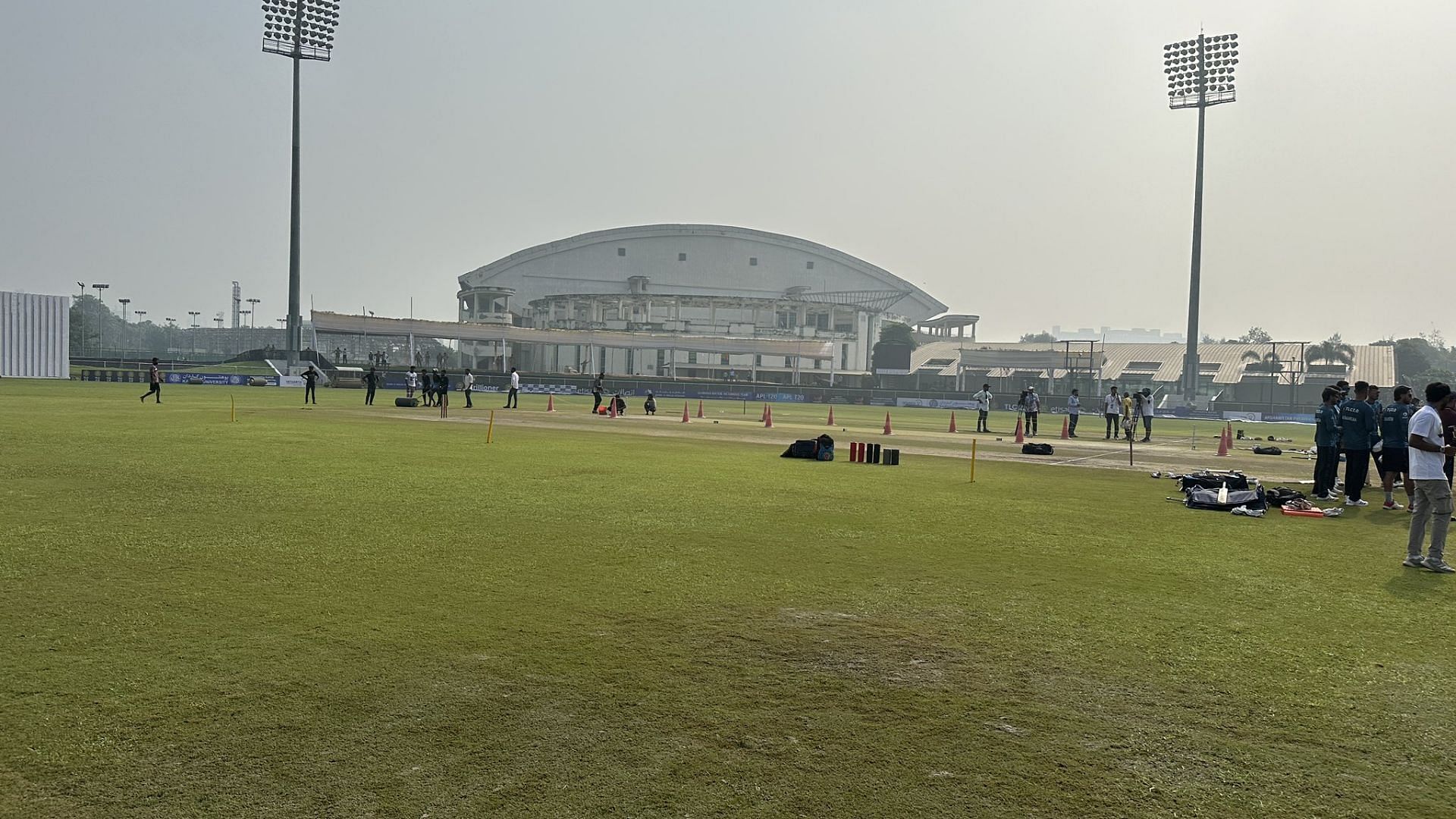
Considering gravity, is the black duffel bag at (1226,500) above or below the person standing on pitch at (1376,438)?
below

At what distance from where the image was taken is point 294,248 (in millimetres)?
77625

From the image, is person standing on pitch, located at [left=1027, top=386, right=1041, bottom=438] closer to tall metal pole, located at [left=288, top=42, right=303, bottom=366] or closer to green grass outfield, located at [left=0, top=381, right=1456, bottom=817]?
green grass outfield, located at [left=0, top=381, right=1456, bottom=817]

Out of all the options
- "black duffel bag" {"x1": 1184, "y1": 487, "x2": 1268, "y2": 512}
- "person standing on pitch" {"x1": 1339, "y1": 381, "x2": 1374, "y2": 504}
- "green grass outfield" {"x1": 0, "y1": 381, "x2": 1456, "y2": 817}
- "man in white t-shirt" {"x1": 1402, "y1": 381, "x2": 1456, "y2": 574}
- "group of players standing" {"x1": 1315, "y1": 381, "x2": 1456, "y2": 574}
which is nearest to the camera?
"green grass outfield" {"x1": 0, "y1": 381, "x2": 1456, "y2": 817}

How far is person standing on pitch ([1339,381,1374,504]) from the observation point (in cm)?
1692

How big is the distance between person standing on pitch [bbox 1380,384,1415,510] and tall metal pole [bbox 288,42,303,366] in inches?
2954

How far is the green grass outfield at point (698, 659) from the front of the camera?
4.93m

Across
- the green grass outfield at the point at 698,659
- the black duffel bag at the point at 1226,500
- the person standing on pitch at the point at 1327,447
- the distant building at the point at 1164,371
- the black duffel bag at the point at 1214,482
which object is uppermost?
the distant building at the point at 1164,371

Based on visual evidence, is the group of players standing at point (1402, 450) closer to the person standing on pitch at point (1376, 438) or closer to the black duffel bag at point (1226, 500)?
the person standing on pitch at point (1376, 438)

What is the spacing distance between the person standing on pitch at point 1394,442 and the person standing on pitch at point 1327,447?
3.38ft

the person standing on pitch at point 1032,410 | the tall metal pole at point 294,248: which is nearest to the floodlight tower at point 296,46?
the tall metal pole at point 294,248

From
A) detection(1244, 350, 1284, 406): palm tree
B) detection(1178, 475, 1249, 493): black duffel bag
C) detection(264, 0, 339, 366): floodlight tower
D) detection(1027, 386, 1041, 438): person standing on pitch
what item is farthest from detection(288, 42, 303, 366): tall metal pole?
detection(1244, 350, 1284, 406): palm tree

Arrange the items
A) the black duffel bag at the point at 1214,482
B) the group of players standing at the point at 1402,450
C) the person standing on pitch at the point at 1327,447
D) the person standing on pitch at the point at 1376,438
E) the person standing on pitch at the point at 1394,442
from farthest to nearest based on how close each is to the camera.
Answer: the person standing on pitch at the point at 1327,447
the person standing on pitch at the point at 1376,438
the black duffel bag at the point at 1214,482
the person standing on pitch at the point at 1394,442
the group of players standing at the point at 1402,450

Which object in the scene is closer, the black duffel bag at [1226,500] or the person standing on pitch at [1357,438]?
the black duffel bag at [1226,500]

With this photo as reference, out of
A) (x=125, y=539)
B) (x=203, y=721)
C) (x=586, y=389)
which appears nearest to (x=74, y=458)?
(x=125, y=539)
